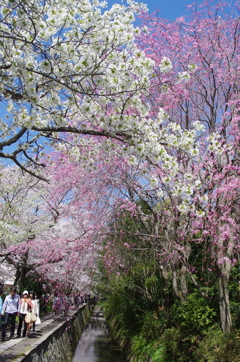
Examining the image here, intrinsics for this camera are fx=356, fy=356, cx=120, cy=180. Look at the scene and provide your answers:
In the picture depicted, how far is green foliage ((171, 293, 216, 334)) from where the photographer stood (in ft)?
26.0

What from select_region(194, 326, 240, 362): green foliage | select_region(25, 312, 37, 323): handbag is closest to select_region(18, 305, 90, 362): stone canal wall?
select_region(25, 312, 37, 323): handbag

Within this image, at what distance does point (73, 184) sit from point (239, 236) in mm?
4617

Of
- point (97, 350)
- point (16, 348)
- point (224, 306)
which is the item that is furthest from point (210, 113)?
point (97, 350)

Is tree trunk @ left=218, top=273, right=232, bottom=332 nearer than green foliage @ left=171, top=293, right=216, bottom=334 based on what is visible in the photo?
Yes

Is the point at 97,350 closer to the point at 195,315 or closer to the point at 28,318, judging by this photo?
the point at 28,318

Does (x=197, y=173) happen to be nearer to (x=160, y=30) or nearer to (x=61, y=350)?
(x=160, y=30)

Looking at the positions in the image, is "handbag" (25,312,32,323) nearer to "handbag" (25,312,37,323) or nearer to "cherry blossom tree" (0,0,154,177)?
"handbag" (25,312,37,323)

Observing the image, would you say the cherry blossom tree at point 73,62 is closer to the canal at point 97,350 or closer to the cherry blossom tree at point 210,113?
the cherry blossom tree at point 210,113

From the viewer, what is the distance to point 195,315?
798cm

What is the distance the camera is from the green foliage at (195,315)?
7.93m

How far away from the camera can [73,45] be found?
15.1ft

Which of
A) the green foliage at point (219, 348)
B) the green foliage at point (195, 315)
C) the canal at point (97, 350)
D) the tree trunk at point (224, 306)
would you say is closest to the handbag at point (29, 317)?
the canal at point (97, 350)

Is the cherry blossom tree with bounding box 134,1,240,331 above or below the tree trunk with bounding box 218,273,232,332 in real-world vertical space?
above

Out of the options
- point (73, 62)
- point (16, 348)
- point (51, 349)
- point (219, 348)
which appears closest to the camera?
point (73, 62)
